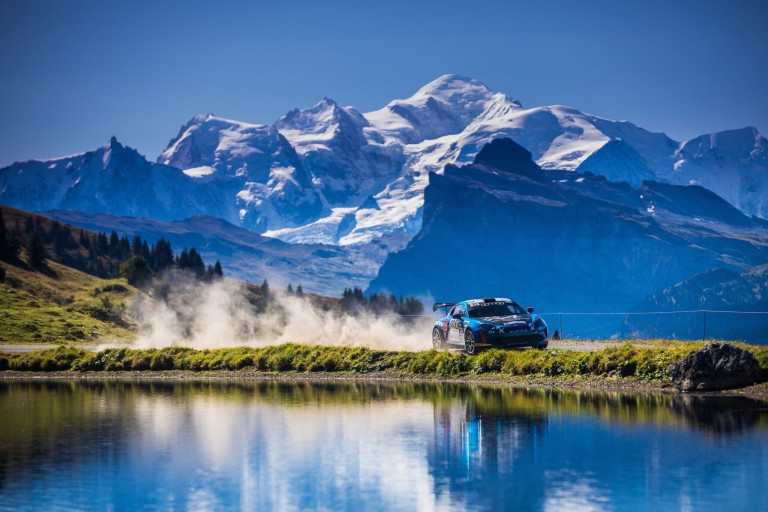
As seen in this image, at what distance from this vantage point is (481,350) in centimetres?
4578

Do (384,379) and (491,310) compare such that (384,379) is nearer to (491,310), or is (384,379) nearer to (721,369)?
(491,310)

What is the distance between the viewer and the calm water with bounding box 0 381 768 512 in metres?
19.5

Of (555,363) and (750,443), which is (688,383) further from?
(750,443)

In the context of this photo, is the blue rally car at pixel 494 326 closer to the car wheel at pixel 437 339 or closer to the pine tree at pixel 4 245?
the car wheel at pixel 437 339

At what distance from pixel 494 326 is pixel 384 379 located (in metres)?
6.23

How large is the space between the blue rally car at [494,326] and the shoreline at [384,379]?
2077 millimetres

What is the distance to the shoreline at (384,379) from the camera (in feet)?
117

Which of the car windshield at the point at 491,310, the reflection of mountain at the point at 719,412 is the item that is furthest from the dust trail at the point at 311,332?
the reflection of mountain at the point at 719,412

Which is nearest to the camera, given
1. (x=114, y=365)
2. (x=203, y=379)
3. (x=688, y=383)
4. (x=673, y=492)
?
(x=673, y=492)

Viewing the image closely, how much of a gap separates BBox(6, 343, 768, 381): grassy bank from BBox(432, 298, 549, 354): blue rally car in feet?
2.08

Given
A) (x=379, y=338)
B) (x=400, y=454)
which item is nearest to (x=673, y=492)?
(x=400, y=454)

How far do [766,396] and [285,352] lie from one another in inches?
1117

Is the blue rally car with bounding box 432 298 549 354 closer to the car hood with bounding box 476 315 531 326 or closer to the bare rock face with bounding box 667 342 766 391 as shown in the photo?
the car hood with bounding box 476 315 531 326

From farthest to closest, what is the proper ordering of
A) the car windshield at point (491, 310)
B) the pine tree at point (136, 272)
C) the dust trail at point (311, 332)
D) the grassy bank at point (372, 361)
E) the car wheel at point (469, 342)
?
the pine tree at point (136, 272) < the dust trail at point (311, 332) < the car windshield at point (491, 310) < the car wheel at point (469, 342) < the grassy bank at point (372, 361)
